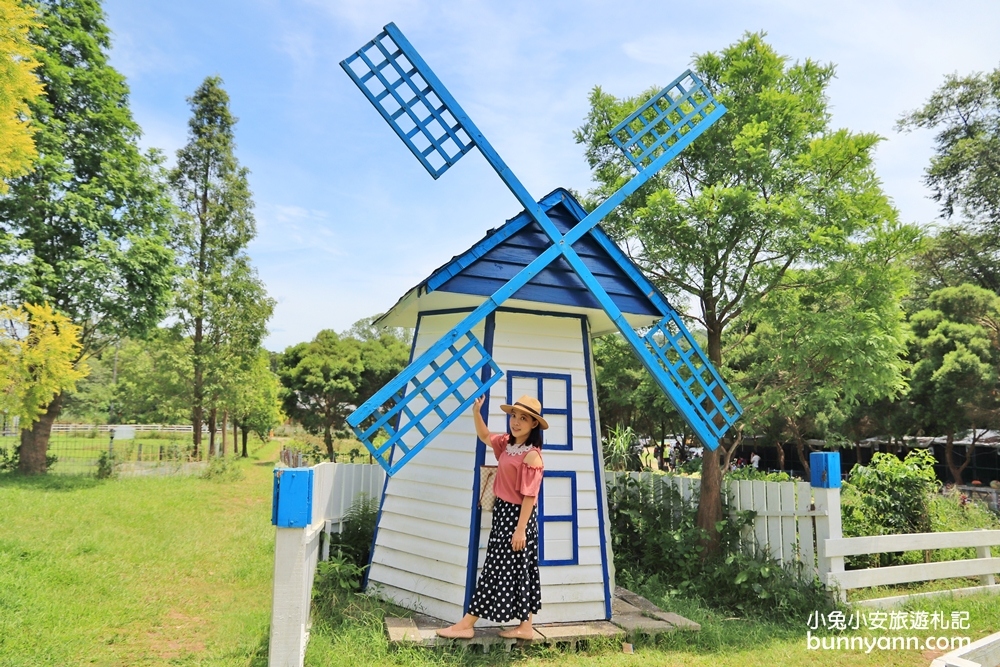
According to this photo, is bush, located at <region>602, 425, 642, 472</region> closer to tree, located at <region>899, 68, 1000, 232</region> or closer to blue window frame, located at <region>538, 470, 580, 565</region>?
blue window frame, located at <region>538, 470, 580, 565</region>

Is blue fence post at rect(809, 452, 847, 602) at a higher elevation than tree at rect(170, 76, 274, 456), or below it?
below

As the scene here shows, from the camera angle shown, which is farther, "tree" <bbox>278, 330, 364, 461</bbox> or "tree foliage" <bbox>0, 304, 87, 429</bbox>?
"tree" <bbox>278, 330, 364, 461</bbox>

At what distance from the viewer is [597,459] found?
571cm

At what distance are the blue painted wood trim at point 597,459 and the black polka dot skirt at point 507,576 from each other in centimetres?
94

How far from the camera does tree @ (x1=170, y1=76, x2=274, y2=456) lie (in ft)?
62.4

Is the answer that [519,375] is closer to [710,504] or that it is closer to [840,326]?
[710,504]

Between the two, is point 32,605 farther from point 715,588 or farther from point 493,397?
point 715,588

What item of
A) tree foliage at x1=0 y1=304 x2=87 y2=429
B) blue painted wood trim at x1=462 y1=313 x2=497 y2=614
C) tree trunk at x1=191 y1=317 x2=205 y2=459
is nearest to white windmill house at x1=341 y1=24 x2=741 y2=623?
blue painted wood trim at x1=462 y1=313 x2=497 y2=614

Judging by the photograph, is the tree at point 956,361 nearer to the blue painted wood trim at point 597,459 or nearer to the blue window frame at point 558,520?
the blue painted wood trim at point 597,459

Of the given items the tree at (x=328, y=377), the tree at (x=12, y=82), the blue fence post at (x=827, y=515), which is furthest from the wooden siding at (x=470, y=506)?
the tree at (x=328, y=377)

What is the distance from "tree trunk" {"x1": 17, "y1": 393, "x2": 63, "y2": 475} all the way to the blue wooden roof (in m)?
13.6

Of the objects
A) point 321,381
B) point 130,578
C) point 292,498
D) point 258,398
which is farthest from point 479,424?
point 321,381

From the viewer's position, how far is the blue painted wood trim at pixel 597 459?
5.45 metres

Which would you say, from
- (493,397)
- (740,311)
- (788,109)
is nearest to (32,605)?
(493,397)
